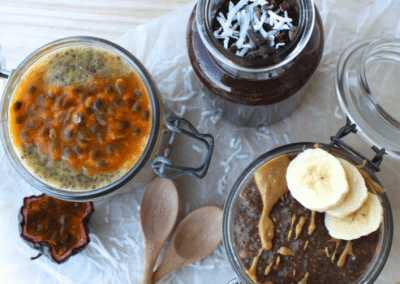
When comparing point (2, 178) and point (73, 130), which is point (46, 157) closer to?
point (73, 130)

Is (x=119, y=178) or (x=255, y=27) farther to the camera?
(x=119, y=178)

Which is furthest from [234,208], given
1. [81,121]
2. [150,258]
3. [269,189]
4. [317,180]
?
[81,121]

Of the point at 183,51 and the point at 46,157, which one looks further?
the point at 183,51

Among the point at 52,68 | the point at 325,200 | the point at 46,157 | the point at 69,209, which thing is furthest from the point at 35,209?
the point at 325,200

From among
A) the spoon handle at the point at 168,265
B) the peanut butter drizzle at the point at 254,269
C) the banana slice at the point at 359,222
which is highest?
the banana slice at the point at 359,222

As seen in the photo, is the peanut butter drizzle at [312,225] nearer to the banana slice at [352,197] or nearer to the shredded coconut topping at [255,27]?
the banana slice at [352,197]

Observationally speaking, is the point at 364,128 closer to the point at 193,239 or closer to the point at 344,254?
the point at 344,254

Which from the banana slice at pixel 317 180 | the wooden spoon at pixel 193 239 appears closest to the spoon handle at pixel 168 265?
the wooden spoon at pixel 193 239
